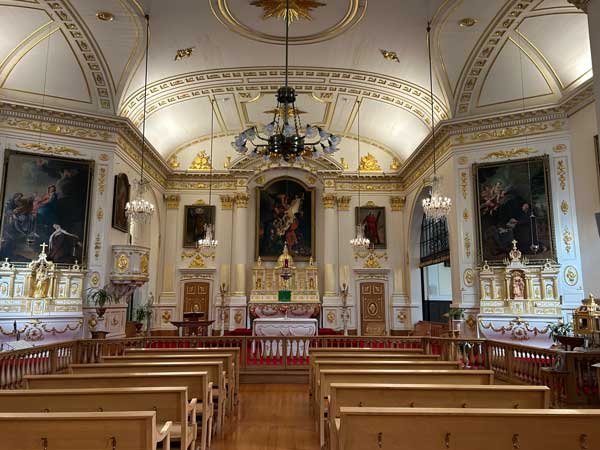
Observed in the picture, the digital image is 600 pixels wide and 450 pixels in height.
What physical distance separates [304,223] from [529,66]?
978cm

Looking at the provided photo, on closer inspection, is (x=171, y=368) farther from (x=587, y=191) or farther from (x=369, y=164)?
(x=369, y=164)

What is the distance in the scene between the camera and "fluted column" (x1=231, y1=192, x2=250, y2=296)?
17.6 m

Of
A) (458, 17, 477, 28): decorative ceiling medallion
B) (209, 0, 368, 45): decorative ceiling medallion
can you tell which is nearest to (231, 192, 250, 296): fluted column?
(209, 0, 368, 45): decorative ceiling medallion

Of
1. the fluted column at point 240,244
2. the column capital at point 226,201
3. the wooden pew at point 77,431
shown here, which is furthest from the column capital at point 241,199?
the wooden pew at point 77,431

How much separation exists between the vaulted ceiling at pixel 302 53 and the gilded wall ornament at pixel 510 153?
3.81 ft

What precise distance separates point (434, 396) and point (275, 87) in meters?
11.7

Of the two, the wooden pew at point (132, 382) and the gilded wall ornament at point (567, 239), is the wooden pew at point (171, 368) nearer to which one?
the wooden pew at point (132, 382)

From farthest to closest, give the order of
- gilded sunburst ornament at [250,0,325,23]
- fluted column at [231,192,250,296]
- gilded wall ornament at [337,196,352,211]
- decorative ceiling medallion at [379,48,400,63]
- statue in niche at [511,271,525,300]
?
gilded wall ornament at [337,196,352,211]
fluted column at [231,192,250,296]
decorative ceiling medallion at [379,48,400,63]
statue in niche at [511,271,525,300]
gilded sunburst ornament at [250,0,325,23]

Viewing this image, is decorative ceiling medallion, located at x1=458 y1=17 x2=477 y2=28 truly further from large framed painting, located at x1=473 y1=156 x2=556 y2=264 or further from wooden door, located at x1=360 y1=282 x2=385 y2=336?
wooden door, located at x1=360 y1=282 x2=385 y2=336

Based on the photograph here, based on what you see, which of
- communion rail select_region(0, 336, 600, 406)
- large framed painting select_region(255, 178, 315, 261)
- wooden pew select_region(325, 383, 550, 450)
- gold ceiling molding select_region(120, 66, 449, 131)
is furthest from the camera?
large framed painting select_region(255, 178, 315, 261)

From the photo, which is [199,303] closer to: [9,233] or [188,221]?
[188,221]

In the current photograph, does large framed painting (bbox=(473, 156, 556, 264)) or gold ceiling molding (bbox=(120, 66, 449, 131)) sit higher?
gold ceiling molding (bbox=(120, 66, 449, 131))

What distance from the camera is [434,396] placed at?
4023mm

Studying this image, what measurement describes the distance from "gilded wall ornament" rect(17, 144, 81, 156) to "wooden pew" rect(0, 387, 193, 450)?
972 centimetres
